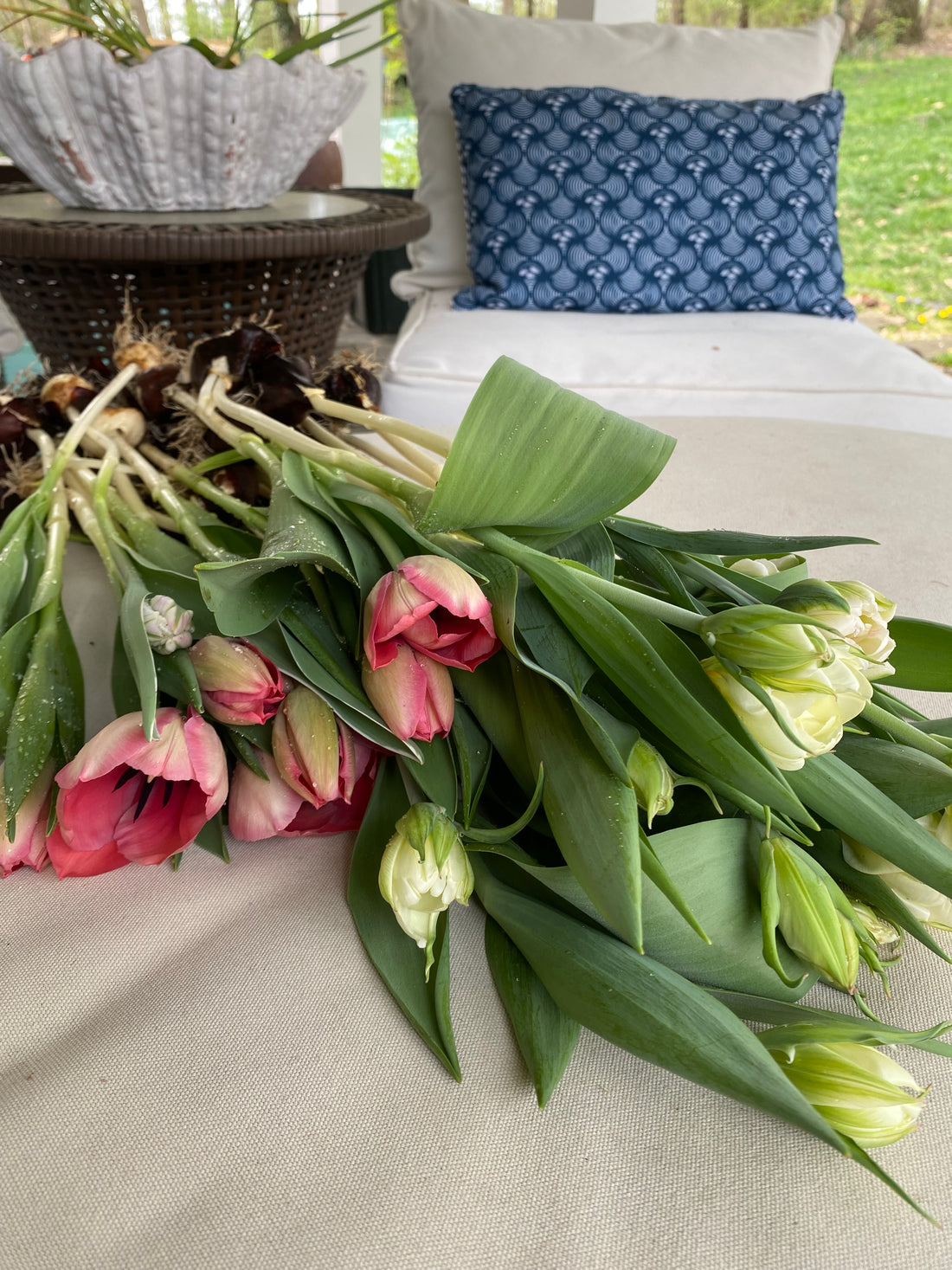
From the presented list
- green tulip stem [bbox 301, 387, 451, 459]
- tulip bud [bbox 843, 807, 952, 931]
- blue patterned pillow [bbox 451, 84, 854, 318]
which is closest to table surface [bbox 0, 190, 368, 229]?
blue patterned pillow [bbox 451, 84, 854, 318]

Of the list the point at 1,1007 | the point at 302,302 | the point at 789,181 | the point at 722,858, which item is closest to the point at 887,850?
the point at 722,858

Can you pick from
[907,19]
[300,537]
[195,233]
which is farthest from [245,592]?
[907,19]

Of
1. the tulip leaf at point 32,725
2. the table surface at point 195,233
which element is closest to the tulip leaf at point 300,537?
the tulip leaf at point 32,725

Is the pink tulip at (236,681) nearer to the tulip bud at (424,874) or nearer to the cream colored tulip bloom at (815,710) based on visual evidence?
the tulip bud at (424,874)

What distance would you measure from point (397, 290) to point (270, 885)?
178 centimetres

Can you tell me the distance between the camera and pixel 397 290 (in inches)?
76.7

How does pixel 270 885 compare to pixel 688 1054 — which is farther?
pixel 270 885

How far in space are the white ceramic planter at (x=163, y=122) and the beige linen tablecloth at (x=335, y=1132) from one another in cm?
95

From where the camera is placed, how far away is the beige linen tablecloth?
0.24m

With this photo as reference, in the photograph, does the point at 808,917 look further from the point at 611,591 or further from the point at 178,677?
the point at 178,677

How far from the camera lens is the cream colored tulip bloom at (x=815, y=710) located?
27cm

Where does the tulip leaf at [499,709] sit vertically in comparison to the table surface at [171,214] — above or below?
below

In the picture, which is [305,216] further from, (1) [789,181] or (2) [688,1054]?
(2) [688,1054]

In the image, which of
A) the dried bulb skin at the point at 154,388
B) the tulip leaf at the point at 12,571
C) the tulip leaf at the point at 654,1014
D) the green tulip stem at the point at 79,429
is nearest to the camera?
the tulip leaf at the point at 654,1014
